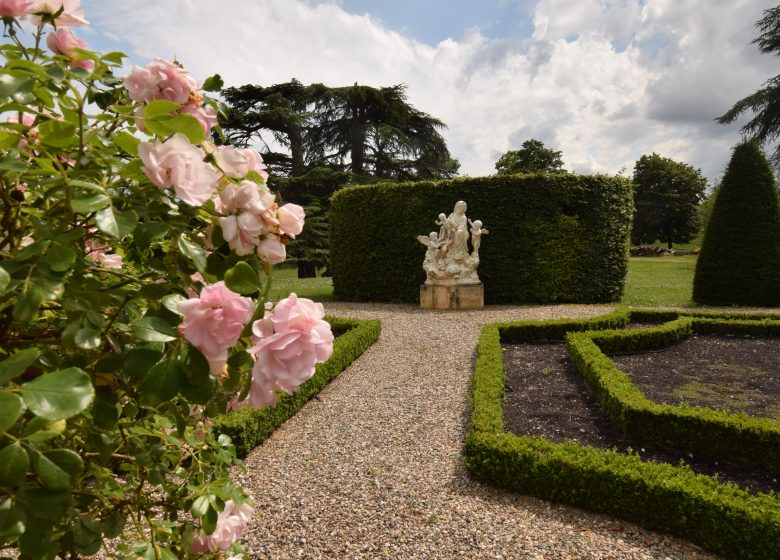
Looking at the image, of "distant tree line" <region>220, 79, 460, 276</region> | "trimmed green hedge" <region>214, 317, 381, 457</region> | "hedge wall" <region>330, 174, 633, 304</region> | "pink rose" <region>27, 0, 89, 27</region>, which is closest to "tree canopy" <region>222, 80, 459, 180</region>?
"distant tree line" <region>220, 79, 460, 276</region>

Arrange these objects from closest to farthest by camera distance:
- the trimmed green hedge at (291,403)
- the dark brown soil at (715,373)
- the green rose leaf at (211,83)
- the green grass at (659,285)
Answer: the green rose leaf at (211,83) < the trimmed green hedge at (291,403) < the dark brown soil at (715,373) < the green grass at (659,285)

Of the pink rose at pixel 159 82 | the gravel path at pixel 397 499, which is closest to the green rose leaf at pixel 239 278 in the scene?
the pink rose at pixel 159 82

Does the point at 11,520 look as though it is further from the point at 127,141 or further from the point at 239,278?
the point at 127,141

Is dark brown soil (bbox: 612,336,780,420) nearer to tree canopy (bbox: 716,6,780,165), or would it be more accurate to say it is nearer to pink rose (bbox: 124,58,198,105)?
pink rose (bbox: 124,58,198,105)

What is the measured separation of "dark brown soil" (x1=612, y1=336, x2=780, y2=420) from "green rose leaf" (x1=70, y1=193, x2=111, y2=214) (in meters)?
6.17

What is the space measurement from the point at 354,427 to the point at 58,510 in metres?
4.41

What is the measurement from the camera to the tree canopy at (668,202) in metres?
40.3

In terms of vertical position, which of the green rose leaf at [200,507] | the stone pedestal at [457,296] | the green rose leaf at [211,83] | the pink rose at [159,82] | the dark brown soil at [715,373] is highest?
the green rose leaf at [211,83]

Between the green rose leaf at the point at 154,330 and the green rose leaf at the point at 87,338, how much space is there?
83 millimetres

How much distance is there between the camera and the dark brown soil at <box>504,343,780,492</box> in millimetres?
4148

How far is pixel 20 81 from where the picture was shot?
868 millimetres

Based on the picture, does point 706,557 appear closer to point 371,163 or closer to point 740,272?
point 740,272

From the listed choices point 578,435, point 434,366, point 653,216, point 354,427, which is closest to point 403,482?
point 354,427

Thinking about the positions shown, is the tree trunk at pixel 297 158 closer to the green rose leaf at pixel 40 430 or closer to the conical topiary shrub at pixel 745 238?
the conical topiary shrub at pixel 745 238
